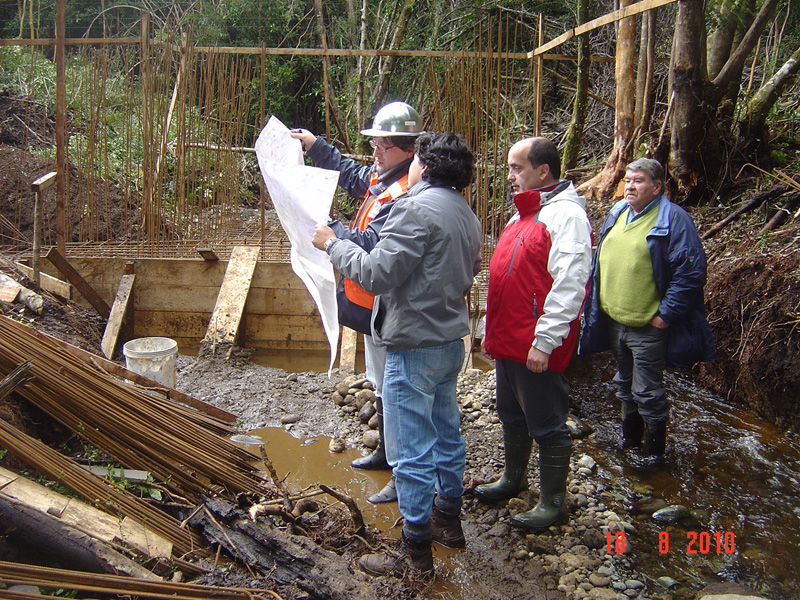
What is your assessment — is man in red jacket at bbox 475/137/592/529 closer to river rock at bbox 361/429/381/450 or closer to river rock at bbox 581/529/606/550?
river rock at bbox 581/529/606/550

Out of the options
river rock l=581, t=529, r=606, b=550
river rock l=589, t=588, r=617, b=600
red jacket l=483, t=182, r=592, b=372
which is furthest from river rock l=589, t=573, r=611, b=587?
red jacket l=483, t=182, r=592, b=372

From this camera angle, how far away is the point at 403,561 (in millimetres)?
2354

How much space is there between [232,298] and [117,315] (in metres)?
0.93

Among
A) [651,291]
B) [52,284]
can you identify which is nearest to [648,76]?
[651,291]

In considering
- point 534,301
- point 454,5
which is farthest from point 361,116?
point 534,301

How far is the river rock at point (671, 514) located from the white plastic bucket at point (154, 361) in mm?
2818

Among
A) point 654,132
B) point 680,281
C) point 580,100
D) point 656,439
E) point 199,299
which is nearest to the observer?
point 680,281

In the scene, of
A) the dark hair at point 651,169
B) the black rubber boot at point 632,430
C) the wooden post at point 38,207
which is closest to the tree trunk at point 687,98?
the dark hair at point 651,169

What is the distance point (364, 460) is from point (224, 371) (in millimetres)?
1805

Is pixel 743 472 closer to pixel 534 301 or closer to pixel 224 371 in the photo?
pixel 534 301

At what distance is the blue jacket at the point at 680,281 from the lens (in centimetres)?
318

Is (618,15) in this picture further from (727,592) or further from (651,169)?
(727,592)

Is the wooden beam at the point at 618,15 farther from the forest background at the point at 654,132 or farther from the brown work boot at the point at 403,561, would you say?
the brown work boot at the point at 403,561

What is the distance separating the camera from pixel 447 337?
2.32m
